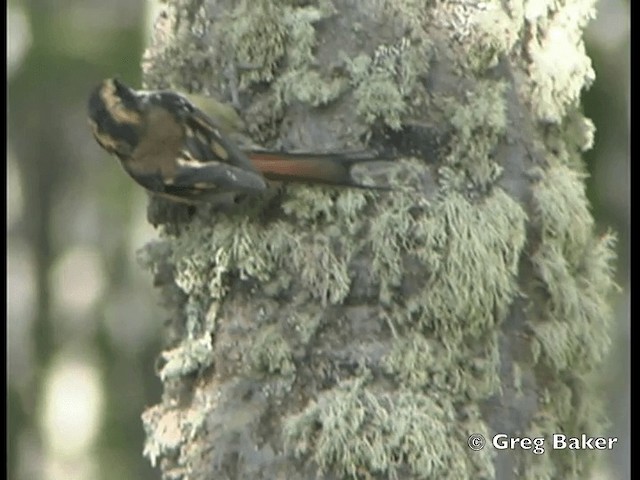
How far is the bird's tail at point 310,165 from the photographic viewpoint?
2.29 metres

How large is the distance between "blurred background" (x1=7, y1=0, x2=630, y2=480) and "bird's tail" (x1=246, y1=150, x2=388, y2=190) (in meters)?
3.38

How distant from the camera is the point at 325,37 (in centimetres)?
238

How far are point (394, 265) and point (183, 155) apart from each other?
0.51m

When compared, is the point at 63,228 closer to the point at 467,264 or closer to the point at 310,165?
A: the point at 310,165

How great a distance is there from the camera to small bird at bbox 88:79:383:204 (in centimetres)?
232

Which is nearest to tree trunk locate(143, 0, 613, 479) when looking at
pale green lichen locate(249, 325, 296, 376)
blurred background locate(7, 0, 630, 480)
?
pale green lichen locate(249, 325, 296, 376)

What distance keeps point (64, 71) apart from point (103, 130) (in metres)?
3.63

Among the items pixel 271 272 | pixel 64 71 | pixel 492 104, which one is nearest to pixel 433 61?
pixel 492 104

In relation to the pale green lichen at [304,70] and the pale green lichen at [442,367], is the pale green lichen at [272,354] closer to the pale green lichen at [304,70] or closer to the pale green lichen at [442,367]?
the pale green lichen at [442,367]

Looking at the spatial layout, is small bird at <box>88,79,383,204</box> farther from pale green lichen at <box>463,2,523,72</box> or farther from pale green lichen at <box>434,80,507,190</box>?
pale green lichen at <box>463,2,523,72</box>

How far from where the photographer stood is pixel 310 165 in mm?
2320

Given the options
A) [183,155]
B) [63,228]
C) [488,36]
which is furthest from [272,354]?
[63,228]

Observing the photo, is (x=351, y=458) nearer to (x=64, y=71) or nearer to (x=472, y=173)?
(x=472, y=173)

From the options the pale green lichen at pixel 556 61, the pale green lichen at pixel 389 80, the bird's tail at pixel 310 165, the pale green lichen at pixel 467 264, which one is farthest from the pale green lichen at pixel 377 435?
the pale green lichen at pixel 556 61
